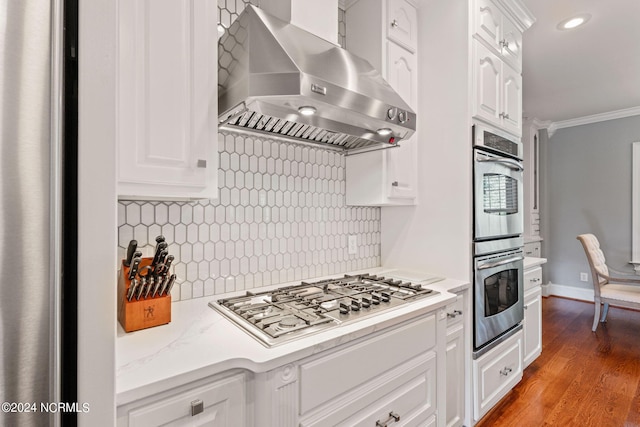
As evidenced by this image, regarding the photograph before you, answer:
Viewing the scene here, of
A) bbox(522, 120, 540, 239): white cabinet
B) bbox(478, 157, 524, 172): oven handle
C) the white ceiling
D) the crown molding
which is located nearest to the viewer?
bbox(478, 157, 524, 172): oven handle

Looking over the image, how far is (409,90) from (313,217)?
1.03 metres

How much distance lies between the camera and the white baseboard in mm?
4727

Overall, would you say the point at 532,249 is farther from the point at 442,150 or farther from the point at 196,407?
the point at 196,407

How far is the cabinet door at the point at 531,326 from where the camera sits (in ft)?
8.42

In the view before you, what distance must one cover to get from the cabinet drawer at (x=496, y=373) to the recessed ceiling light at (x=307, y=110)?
1.72 metres

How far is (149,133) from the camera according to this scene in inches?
42.7

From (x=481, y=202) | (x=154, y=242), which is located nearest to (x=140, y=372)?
(x=154, y=242)

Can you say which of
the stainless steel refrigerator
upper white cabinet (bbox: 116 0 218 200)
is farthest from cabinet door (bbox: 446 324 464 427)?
the stainless steel refrigerator

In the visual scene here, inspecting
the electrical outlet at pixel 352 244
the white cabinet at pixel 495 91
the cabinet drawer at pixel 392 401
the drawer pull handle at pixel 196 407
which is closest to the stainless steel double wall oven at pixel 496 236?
the white cabinet at pixel 495 91

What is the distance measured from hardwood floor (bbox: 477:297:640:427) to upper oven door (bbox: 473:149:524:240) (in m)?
1.19

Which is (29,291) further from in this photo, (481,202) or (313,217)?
(481,202)

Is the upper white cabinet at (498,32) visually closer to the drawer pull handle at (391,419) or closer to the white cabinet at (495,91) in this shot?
the white cabinet at (495,91)

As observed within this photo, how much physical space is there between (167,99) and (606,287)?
184 inches

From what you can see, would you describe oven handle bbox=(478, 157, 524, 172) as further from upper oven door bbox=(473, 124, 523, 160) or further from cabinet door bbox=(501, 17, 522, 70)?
cabinet door bbox=(501, 17, 522, 70)
